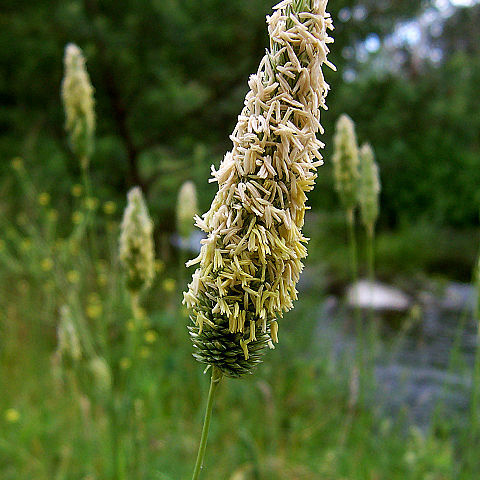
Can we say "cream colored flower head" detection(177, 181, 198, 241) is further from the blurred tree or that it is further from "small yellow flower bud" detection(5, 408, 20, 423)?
the blurred tree

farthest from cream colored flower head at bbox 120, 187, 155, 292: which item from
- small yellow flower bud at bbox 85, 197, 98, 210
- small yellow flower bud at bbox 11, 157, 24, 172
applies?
small yellow flower bud at bbox 11, 157, 24, 172

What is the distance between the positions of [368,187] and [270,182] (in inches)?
66.1

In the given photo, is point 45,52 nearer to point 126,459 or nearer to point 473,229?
point 126,459

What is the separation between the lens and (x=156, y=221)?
250 inches

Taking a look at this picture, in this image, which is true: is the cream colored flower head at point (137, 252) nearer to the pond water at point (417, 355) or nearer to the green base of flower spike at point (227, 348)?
the green base of flower spike at point (227, 348)

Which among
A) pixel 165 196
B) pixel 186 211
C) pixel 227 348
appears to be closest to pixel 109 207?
pixel 165 196

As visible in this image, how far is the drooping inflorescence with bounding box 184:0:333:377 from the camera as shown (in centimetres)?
87

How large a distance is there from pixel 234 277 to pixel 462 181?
38.8 feet

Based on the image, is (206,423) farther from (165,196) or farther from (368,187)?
(165,196)

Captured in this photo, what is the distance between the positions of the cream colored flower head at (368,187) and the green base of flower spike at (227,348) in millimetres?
1599

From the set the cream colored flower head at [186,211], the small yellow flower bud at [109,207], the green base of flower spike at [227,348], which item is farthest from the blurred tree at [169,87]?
the green base of flower spike at [227,348]

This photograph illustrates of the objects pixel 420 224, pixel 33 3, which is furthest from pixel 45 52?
pixel 420 224

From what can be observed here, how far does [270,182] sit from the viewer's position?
34.9 inches

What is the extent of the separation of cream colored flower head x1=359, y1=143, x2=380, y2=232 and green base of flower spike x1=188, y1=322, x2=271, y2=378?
160cm
